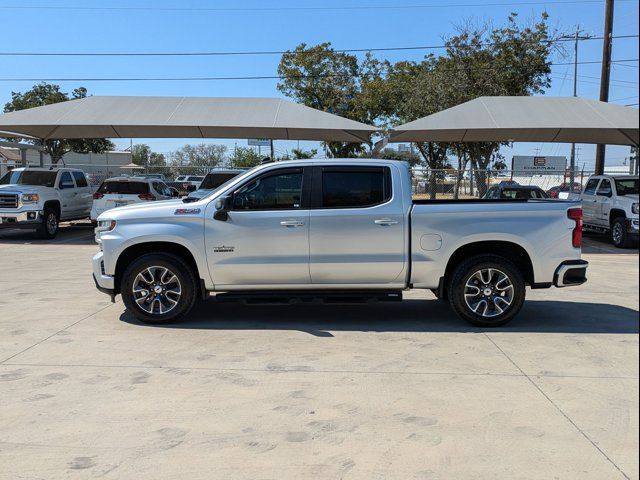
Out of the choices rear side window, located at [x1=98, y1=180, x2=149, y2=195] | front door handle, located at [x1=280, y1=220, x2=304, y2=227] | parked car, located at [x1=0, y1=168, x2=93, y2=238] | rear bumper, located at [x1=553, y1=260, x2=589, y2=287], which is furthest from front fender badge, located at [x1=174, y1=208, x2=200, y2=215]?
parked car, located at [x1=0, y1=168, x2=93, y2=238]

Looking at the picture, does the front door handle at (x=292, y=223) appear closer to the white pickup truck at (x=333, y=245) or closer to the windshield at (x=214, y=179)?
the white pickup truck at (x=333, y=245)

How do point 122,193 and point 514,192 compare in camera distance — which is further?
point 514,192

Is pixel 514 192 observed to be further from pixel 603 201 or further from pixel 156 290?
pixel 156 290

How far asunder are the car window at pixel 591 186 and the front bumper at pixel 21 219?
15.9 meters

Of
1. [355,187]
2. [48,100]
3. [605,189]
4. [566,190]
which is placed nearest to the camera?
[355,187]

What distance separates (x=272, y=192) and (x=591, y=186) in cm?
1369

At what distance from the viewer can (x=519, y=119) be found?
16906 mm

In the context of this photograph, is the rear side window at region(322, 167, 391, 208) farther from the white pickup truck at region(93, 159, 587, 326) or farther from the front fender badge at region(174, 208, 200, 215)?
the front fender badge at region(174, 208, 200, 215)

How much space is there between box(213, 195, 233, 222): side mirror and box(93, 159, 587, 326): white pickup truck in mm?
15

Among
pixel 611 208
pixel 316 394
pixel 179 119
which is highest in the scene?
pixel 179 119

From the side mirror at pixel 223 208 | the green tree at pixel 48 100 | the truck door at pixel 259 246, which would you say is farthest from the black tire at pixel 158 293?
the green tree at pixel 48 100

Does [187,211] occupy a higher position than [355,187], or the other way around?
[355,187]

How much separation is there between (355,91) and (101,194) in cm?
3142

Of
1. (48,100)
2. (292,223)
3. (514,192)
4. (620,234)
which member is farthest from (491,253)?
(48,100)
